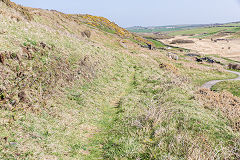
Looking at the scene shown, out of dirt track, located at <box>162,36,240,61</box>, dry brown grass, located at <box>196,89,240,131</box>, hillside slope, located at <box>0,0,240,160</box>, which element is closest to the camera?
hillside slope, located at <box>0,0,240,160</box>

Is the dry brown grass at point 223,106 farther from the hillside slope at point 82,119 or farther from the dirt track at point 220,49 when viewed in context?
the dirt track at point 220,49

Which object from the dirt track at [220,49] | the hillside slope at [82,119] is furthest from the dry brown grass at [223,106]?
the dirt track at [220,49]

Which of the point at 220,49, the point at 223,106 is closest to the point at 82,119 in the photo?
the point at 223,106

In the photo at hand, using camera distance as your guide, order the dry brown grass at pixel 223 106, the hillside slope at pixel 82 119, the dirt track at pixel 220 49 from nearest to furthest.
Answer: the hillside slope at pixel 82 119
the dry brown grass at pixel 223 106
the dirt track at pixel 220 49

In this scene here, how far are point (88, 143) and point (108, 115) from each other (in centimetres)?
365

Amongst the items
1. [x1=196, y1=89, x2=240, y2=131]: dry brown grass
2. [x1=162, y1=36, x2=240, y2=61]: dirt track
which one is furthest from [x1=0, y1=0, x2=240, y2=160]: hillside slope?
[x1=162, y1=36, x2=240, y2=61]: dirt track

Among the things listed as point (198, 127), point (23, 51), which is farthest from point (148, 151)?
point (23, 51)

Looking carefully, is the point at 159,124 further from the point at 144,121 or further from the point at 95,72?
the point at 95,72

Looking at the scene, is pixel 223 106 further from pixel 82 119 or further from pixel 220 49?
pixel 220 49

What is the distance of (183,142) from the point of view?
6.91 meters

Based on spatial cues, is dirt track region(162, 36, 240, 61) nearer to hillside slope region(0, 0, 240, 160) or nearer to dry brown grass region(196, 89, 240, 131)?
dry brown grass region(196, 89, 240, 131)

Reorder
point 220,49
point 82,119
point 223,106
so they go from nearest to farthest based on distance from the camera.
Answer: point 82,119 → point 223,106 → point 220,49

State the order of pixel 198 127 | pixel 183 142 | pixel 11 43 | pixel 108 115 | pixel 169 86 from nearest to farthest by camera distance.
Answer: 1. pixel 183 142
2. pixel 198 127
3. pixel 11 43
4. pixel 108 115
5. pixel 169 86

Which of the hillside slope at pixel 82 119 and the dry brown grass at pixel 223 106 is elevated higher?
the hillside slope at pixel 82 119
